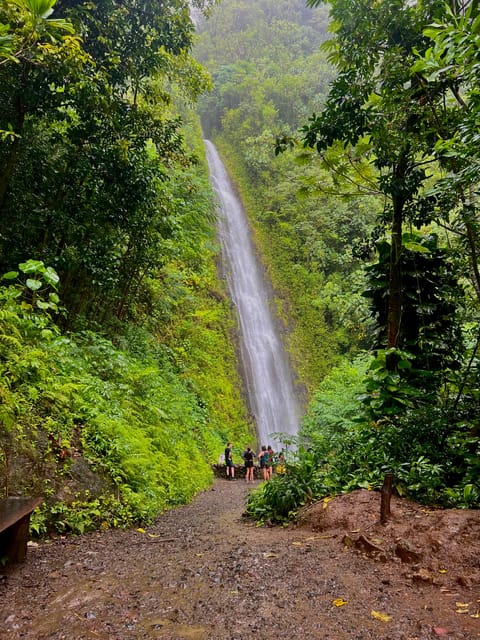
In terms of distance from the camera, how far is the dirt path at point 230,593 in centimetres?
222

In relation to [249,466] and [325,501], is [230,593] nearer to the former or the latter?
[325,501]

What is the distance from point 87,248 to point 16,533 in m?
5.13

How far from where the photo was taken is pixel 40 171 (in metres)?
7.11

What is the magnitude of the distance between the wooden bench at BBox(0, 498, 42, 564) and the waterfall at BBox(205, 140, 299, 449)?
1467 centimetres

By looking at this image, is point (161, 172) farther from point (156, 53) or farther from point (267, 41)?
point (267, 41)

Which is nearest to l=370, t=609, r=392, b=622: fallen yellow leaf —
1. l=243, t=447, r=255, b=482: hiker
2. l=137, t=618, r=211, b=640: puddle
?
l=137, t=618, r=211, b=640: puddle

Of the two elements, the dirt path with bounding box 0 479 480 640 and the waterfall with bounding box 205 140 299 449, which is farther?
the waterfall with bounding box 205 140 299 449

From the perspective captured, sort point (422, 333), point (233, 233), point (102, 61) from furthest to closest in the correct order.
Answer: point (233, 233) → point (102, 61) → point (422, 333)

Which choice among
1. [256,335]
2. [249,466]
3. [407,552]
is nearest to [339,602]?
[407,552]

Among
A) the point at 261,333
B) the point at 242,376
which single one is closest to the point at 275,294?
the point at 261,333

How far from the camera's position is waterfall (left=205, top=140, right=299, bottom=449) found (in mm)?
19109

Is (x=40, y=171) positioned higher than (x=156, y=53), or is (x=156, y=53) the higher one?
(x=156, y=53)

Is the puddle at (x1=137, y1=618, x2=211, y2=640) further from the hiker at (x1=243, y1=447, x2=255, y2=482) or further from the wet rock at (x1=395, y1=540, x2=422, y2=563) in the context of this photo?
the hiker at (x1=243, y1=447, x2=255, y2=482)

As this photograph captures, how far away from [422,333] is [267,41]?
47682mm
